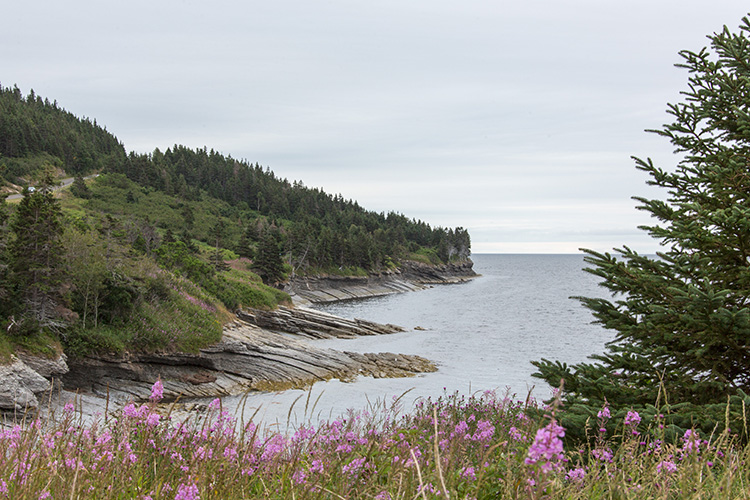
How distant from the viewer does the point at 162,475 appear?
9.23 ft

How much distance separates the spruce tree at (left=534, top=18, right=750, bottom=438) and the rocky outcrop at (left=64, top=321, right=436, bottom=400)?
1924cm

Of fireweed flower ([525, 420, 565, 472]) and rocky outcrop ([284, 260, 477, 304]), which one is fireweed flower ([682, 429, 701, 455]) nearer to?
fireweed flower ([525, 420, 565, 472])

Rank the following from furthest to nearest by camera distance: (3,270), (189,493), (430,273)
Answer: (430,273), (3,270), (189,493)

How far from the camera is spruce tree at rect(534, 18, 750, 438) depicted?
597 cm

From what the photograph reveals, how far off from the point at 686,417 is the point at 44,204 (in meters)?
23.3

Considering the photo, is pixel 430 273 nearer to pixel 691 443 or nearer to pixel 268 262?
pixel 268 262

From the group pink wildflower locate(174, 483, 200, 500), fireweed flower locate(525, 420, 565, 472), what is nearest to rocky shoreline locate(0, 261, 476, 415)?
pink wildflower locate(174, 483, 200, 500)

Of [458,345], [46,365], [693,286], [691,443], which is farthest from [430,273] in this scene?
[691,443]

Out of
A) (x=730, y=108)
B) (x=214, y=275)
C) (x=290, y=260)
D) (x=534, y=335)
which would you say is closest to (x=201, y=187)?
(x=290, y=260)

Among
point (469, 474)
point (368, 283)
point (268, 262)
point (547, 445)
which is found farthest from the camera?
point (368, 283)

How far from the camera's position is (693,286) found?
5.63 metres

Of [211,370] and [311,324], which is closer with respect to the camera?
[211,370]

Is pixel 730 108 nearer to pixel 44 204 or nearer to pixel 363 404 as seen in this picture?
pixel 363 404

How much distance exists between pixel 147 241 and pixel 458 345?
31.2 meters
